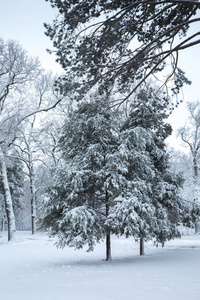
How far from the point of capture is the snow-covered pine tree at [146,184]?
9.31 m

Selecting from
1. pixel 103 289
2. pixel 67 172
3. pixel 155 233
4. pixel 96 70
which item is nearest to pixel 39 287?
pixel 103 289

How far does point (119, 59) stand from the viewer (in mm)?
7805

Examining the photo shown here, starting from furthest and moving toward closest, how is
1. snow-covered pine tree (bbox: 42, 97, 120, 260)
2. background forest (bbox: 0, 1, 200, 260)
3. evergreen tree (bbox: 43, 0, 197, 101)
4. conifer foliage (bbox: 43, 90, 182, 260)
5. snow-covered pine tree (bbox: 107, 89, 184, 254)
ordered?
snow-covered pine tree (bbox: 42, 97, 120, 260)
conifer foliage (bbox: 43, 90, 182, 260)
snow-covered pine tree (bbox: 107, 89, 184, 254)
background forest (bbox: 0, 1, 200, 260)
evergreen tree (bbox: 43, 0, 197, 101)

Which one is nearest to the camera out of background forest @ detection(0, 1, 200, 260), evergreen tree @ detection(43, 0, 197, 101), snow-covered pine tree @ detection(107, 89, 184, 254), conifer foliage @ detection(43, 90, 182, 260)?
evergreen tree @ detection(43, 0, 197, 101)

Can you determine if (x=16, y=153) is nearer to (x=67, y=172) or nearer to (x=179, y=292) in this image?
(x=67, y=172)

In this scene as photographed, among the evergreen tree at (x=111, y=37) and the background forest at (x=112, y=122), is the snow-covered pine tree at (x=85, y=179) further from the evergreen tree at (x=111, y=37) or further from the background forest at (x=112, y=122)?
the evergreen tree at (x=111, y=37)

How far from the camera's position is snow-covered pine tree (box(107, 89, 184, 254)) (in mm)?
9312

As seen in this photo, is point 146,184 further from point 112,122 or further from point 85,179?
point 112,122

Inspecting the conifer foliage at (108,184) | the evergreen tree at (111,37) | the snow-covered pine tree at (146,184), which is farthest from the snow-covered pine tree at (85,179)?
the evergreen tree at (111,37)

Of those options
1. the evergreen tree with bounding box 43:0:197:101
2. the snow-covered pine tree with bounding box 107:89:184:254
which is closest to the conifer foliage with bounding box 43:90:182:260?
the snow-covered pine tree with bounding box 107:89:184:254

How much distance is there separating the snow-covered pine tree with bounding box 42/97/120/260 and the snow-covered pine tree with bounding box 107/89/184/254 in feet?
2.12

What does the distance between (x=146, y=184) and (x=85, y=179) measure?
7.76ft

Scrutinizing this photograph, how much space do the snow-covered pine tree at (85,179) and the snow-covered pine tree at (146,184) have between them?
2.12 feet

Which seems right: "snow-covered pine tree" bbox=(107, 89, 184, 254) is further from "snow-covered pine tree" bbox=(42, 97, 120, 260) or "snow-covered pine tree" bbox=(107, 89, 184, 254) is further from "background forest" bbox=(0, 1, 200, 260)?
"snow-covered pine tree" bbox=(42, 97, 120, 260)
